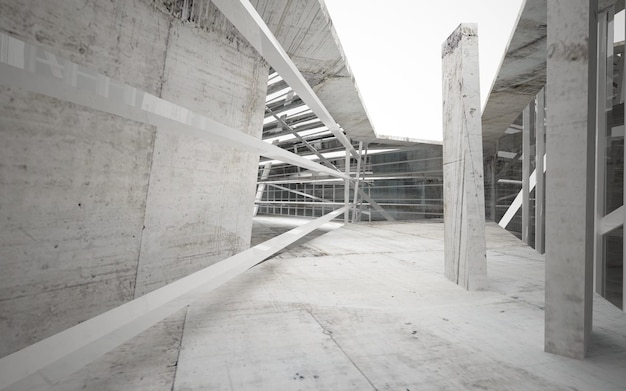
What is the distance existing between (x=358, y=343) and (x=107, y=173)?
68.9 inches

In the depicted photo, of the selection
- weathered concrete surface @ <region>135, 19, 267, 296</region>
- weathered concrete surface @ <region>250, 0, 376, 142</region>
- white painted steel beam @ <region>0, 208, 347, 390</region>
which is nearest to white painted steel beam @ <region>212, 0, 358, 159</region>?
weathered concrete surface @ <region>135, 19, 267, 296</region>

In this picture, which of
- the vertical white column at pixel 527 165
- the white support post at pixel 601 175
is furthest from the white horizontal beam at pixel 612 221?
the vertical white column at pixel 527 165

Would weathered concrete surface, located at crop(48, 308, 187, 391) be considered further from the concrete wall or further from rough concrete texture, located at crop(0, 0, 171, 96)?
rough concrete texture, located at crop(0, 0, 171, 96)

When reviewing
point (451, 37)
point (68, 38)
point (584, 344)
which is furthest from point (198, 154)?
point (584, 344)

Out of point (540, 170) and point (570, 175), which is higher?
point (540, 170)

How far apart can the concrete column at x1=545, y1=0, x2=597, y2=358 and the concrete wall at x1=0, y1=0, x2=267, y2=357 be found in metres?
2.19

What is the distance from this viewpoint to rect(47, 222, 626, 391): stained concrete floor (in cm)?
98

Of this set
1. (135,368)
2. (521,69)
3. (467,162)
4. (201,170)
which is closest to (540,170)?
(521,69)

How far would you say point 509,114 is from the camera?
5656mm

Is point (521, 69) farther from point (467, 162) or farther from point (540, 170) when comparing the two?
point (467, 162)

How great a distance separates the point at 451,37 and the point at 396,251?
2253 mm

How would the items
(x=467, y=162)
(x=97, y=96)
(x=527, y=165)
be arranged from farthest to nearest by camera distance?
1. (x=527, y=165)
2. (x=467, y=162)
3. (x=97, y=96)

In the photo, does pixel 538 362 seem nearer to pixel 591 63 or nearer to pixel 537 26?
pixel 591 63

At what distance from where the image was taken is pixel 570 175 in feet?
3.88
